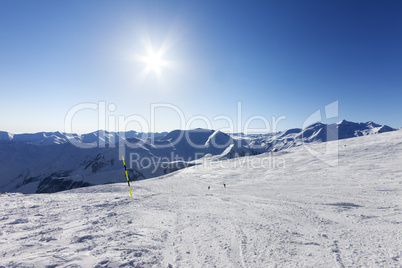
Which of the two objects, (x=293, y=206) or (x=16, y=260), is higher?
(x=16, y=260)

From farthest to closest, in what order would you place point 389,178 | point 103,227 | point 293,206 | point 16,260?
point 389,178 < point 293,206 < point 103,227 < point 16,260

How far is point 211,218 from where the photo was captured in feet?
29.5

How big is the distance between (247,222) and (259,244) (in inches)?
84.1

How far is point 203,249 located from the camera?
6020mm

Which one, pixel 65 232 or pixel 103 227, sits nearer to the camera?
pixel 65 232

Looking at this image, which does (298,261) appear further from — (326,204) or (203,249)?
(326,204)

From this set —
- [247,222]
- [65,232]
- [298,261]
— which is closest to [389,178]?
[247,222]

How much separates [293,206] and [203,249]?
7544 millimetres

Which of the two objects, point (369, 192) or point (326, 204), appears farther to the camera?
point (369, 192)

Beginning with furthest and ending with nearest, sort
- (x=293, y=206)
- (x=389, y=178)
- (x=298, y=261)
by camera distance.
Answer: (x=389, y=178)
(x=293, y=206)
(x=298, y=261)

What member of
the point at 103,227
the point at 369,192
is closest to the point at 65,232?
the point at 103,227

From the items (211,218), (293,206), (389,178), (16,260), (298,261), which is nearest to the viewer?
(16,260)

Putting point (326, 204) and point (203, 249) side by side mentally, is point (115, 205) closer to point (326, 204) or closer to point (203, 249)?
point (203, 249)

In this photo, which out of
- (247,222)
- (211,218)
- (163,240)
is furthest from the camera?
(211,218)
